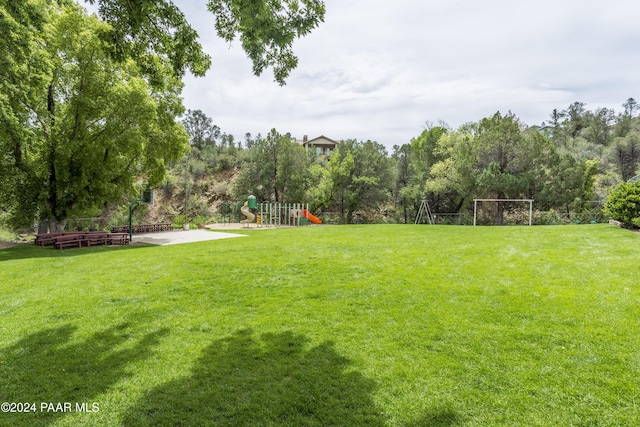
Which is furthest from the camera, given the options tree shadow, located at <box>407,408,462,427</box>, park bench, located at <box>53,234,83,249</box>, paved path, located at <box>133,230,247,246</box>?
paved path, located at <box>133,230,247,246</box>

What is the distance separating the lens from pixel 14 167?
1340cm

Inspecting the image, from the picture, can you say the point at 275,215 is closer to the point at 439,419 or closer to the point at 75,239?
the point at 75,239

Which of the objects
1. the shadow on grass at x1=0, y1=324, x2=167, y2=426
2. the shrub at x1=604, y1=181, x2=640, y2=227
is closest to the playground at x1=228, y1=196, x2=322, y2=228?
the shrub at x1=604, y1=181, x2=640, y2=227

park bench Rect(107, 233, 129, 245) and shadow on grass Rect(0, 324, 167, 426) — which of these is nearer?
shadow on grass Rect(0, 324, 167, 426)

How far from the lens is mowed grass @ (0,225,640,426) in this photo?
2.95 m

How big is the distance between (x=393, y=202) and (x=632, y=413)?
33.1 m

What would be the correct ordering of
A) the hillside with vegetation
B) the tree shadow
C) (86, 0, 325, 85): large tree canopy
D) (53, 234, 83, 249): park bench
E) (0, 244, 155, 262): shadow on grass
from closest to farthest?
the tree shadow → (86, 0, 325, 85): large tree canopy → (0, 244, 155, 262): shadow on grass → (53, 234, 83, 249): park bench → the hillside with vegetation

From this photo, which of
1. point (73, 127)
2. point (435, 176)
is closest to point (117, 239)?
point (73, 127)

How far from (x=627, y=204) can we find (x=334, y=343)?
37.6ft

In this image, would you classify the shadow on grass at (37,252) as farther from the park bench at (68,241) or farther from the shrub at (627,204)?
the shrub at (627,204)

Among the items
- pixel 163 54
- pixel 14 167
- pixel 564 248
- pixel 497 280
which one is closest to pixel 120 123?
pixel 14 167

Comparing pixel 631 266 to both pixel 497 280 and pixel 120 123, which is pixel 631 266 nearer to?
pixel 497 280

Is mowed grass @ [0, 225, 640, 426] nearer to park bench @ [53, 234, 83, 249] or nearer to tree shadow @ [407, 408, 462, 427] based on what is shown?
tree shadow @ [407, 408, 462, 427]

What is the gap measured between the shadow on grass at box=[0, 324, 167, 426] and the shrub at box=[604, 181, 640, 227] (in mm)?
13012
